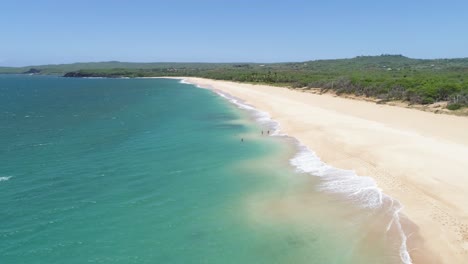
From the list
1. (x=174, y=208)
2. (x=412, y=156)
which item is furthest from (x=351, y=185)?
(x=174, y=208)

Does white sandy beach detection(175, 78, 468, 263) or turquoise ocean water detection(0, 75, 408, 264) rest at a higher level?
white sandy beach detection(175, 78, 468, 263)

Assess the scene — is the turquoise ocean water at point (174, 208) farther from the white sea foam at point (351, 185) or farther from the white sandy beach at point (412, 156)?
the white sandy beach at point (412, 156)

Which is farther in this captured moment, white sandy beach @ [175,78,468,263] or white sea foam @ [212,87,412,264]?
white sea foam @ [212,87,412,264]

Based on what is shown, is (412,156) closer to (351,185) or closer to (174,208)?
(351,185)

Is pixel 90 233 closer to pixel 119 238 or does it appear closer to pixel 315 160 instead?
pixel 119 238

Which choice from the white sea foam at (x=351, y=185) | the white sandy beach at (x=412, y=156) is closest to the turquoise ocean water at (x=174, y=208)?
the white sea foam at (x=351, y=185)

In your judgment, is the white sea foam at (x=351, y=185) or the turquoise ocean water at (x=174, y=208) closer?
the turquoise ocean water at (x=174, y=208)

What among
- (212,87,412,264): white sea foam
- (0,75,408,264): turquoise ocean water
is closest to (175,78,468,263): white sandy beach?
(212,87,412,264): white sea foam

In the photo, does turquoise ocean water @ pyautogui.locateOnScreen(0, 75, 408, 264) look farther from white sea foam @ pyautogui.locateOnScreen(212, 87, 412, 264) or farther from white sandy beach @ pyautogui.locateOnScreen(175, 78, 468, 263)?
white sandy beach @ pyautogui.locateOnScreen(175, 78, 468, 263)
